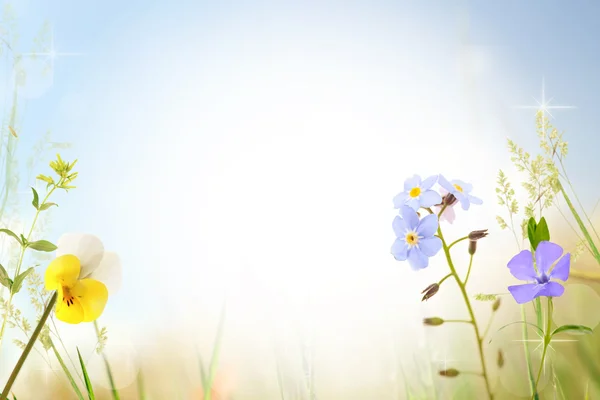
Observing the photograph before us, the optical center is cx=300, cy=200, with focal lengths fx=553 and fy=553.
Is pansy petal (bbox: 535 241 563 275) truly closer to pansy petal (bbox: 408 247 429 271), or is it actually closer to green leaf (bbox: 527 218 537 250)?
green leaf (bbox: 527 218 537 250)

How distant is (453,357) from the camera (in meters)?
1.37

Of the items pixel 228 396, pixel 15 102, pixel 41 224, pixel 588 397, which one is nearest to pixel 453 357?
pixel 588 397

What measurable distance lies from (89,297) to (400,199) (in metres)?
0.53

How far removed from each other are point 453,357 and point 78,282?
0.94 metres

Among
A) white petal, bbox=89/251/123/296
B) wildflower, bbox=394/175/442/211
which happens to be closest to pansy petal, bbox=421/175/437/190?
wildflower, bbox=394/175/442/211

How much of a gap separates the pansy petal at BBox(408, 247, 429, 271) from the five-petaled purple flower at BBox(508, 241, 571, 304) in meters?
0.14

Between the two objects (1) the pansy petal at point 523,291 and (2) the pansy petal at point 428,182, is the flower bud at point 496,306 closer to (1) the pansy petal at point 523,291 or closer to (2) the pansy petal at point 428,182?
(1) the pansy petal at point 523,291

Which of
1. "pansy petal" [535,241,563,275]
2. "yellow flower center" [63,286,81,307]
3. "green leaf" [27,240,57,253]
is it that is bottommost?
"pansy petal" [535,241,563,275]

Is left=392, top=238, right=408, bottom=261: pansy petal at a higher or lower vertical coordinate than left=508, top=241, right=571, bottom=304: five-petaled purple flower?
higher

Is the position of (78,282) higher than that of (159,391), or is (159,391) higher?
(78,282)

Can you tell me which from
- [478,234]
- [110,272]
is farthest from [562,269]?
[110,272]

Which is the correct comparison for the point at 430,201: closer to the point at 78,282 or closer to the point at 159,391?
the point at 78,282

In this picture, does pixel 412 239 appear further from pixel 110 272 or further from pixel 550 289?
pixel 110 272

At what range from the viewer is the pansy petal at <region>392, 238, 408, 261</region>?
891mm
